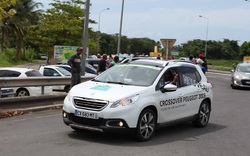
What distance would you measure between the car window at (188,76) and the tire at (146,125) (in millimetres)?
1481

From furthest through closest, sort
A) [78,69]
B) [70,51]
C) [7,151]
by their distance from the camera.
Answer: [70,51] → [78,69] → [7,151]

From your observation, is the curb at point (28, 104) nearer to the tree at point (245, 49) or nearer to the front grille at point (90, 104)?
the front grille at point (90, 104)

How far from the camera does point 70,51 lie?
98.8ft

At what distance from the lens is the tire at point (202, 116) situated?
32.1ft

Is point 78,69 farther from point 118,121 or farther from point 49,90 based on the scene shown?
point 118,121

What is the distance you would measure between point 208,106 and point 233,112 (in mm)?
3213

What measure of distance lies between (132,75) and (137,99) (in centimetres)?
111

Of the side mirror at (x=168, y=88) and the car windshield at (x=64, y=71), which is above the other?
the side mirror at (x=168, y=88)

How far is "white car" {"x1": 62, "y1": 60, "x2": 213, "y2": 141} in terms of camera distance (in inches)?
286

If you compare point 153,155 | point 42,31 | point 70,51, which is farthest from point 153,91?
point 42,31

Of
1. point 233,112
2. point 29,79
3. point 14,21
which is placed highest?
point 14,21

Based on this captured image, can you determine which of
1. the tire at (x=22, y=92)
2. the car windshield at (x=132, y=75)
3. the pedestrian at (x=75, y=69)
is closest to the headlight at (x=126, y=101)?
the car windshield at (x=132, y=75)

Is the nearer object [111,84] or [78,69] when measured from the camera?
[111,84]

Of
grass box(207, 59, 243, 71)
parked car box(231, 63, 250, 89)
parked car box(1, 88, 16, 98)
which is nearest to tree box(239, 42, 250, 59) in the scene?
grass box(207, 59, 243, 71)
